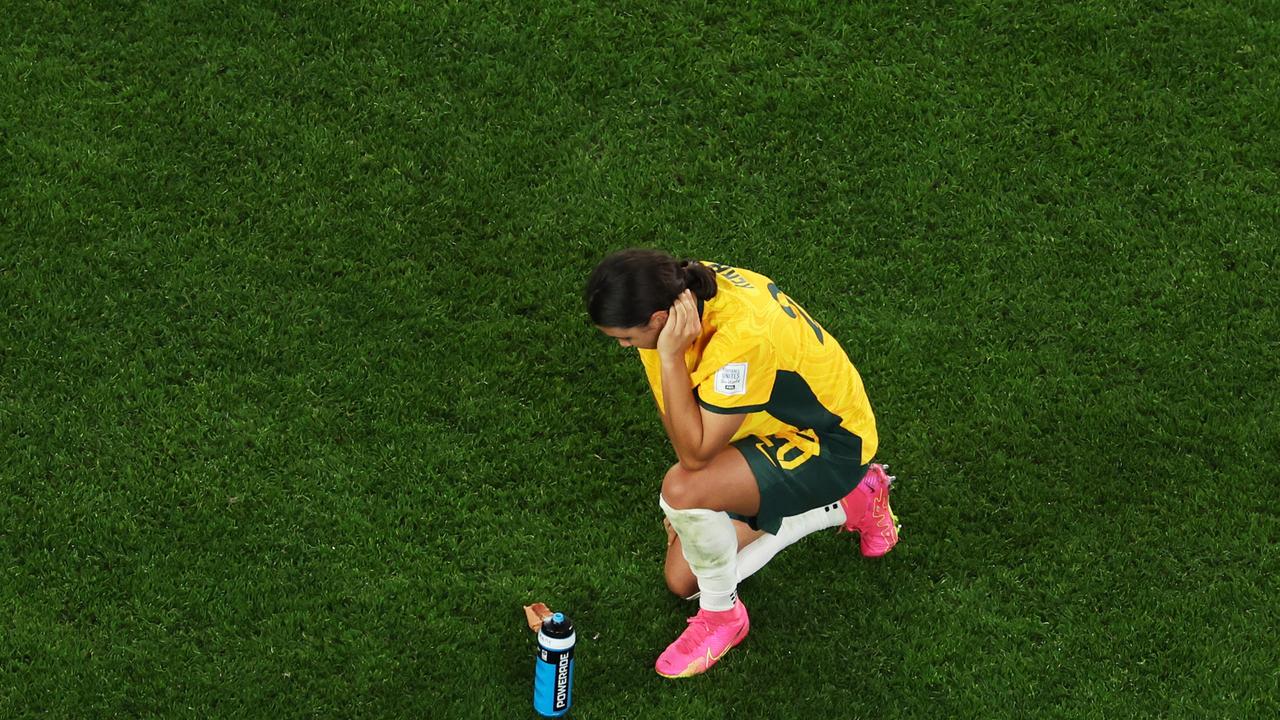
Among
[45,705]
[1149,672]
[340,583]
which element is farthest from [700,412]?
[45,705]

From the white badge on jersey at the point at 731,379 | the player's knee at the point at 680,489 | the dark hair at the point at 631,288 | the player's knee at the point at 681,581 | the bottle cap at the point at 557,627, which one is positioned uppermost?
the dark hair at the point at 631,288

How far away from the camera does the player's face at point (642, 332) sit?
245 inches

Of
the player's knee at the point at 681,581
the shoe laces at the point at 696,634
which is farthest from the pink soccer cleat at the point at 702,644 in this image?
the player's knee at the point at 681,581

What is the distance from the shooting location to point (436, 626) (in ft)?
24.1

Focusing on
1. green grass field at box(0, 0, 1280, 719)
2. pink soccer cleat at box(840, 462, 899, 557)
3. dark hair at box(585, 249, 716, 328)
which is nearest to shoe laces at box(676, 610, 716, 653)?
green grass field at box(0, 0, 1280, 719)

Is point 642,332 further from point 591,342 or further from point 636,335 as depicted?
point 591,342

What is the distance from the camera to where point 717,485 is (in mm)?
6754

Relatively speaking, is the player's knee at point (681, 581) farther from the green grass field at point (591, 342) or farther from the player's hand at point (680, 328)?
the player's hand at point (680, 328)

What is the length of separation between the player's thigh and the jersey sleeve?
0.42m

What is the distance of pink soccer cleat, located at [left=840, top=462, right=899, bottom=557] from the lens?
754 cm

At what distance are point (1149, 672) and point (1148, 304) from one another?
92.9 inches

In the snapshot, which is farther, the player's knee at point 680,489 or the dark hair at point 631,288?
the player's knee at point 680,489

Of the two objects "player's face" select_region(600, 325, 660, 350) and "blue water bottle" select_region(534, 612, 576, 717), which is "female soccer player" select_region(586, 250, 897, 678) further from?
"blue water bottle" select_region(534, 612, 576, 717)

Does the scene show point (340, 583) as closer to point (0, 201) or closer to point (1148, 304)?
point (0, 201)
